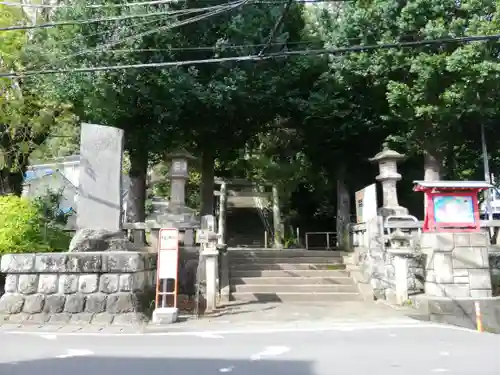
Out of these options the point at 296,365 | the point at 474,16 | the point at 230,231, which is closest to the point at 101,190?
the point at 296,365

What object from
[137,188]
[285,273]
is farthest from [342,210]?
[137,188]

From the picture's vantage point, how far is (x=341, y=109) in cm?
1612

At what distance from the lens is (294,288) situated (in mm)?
11625

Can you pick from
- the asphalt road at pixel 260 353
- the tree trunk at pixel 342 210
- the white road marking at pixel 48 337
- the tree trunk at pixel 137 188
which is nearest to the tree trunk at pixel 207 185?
the tree trunk at pixel 137 188

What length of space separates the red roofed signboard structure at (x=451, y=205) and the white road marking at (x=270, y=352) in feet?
19.7

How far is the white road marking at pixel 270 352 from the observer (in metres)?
5.65

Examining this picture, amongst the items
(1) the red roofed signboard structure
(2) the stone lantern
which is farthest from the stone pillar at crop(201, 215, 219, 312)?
(1) the red roofed signboard structure

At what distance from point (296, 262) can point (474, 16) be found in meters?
9.77

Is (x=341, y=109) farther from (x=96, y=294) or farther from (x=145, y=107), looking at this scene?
(x=96, y=294)

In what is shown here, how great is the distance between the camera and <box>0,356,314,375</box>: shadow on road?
16.2ft

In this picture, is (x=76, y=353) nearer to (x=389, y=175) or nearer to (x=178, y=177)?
(x=178, y=177)

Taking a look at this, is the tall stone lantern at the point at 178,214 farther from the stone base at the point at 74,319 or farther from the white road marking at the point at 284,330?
the white road marking at the point at 284,330

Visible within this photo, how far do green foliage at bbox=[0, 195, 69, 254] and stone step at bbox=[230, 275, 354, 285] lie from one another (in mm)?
5130

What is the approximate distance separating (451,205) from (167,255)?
278 inches
